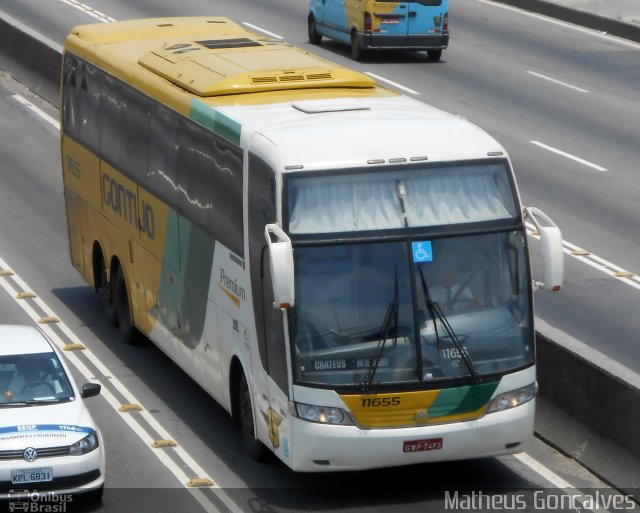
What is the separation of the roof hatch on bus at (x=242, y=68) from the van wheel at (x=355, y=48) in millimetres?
18060

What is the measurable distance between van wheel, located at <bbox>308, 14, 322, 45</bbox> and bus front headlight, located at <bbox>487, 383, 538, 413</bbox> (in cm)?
2507

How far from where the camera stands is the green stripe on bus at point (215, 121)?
44.5 feet

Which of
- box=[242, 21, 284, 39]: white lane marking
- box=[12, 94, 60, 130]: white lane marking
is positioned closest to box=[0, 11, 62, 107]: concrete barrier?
box=[12, 94, 60, 130]: white lane marking

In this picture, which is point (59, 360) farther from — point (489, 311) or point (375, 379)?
point (489, 311)

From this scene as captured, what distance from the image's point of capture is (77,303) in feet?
64.4

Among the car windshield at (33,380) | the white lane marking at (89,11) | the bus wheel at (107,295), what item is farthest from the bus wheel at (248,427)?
the white lane marking at (89,11)

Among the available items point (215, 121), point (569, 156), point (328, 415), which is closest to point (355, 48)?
point (569, 156)

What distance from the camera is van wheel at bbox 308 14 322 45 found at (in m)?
Answer: 36.6

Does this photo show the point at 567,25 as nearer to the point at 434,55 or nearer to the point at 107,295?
the point at 434,55

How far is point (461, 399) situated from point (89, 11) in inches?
1189

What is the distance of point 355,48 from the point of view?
34938mm

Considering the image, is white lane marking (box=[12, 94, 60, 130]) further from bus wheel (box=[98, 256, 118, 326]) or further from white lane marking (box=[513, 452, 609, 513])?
white lane marking (box=[513, 452, 609, 513])

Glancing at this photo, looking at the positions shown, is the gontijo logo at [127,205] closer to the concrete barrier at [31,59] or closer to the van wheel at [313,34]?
the concrete barrier at [31,59]

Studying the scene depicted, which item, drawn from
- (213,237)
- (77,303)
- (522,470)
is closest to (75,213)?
(77,303)
